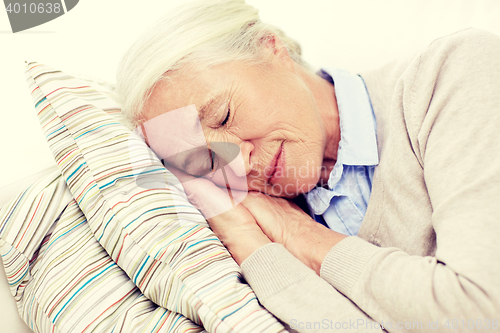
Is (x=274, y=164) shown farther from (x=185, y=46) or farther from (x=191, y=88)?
(x=185, y=46)

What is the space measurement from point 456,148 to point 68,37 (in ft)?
4.85

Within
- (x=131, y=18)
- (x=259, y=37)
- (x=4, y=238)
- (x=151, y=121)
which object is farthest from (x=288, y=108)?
(x=131, y=18)

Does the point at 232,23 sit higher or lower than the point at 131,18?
lower

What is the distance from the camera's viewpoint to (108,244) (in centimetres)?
70

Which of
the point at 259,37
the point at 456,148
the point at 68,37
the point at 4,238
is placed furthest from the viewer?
the point at 68,37

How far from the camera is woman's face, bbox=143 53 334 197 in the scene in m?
0.79

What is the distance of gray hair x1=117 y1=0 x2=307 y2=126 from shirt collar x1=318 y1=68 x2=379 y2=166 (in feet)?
0.99

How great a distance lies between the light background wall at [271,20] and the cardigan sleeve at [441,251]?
67 centimetres

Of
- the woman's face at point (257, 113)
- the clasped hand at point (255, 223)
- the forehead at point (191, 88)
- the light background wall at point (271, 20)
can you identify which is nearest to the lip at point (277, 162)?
the woman's face at point (257, 113)

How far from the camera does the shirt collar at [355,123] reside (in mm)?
860

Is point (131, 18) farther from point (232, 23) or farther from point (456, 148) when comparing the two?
point (456, 148)

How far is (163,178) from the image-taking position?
84 centimetres

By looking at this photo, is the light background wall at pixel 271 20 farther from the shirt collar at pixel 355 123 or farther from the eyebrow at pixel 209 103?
the eyebrow at pixel 209 103

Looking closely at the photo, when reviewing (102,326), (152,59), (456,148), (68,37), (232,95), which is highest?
(68,37)
